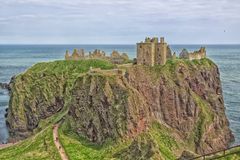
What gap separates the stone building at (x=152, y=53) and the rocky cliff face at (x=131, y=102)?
228 centimetres

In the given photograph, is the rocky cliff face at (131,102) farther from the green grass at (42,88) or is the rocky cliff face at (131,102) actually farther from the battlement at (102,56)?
the battlement at (102,56)

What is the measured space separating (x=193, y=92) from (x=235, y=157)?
77061 millimetres

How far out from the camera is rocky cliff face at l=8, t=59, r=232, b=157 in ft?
285

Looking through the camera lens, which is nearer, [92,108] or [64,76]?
[92,108]

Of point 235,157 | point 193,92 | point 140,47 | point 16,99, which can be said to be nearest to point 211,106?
point 193,92

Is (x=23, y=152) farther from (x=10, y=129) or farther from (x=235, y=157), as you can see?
(x=235, y=157)

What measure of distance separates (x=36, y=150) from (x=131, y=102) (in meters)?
20.5

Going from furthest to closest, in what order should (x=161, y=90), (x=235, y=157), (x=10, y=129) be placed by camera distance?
(x=10, y=129) → (x=161, y=90) → (x=235, y=157)

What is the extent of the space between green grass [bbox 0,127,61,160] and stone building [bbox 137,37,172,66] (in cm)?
3111

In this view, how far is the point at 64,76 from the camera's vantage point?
125 meters

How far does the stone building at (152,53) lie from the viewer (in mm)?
106500

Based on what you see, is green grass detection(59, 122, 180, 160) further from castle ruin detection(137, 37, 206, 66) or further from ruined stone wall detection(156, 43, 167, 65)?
ruined stone wall detection(156, 43, 167, 65)

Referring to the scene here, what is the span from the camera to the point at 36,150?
80.2 meters

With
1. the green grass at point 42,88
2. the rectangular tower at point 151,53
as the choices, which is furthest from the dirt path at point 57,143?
the green grass at point 42,88
